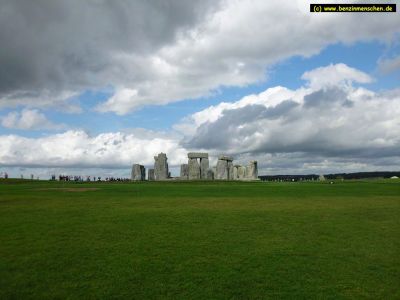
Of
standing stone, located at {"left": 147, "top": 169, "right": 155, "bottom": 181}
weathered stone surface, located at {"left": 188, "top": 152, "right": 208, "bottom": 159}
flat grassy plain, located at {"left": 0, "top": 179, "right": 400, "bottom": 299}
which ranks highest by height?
weathered stone surface, located at {"left": 188, "top": 152, "right": 208, "bottom": 159}

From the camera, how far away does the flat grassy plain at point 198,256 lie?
9234mm

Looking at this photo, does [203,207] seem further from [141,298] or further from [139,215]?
[141,298]

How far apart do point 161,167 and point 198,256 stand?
70.5 m

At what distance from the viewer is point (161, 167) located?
81.6 m

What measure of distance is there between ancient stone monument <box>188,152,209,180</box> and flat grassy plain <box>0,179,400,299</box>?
58950 millimetres

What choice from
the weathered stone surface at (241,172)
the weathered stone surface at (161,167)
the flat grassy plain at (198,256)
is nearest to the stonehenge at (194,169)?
the weathered stone surface at (161,167)

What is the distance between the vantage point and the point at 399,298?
884 cm

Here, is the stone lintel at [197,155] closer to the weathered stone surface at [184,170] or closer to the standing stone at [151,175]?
the weathered stone surface at [184,170]

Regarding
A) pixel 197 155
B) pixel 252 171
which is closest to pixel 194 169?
pixel 197 155

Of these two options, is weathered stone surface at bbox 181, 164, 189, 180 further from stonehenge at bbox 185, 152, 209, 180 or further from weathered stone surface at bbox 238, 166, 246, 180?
weathered stone surface at bbox 238, 166, 246, 180

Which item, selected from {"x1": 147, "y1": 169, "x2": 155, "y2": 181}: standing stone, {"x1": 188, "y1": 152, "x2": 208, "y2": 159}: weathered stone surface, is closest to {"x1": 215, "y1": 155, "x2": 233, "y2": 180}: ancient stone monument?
{"x1": 188, "y1": 152, "x2": 208, "y2": 159}: weathered stone surface

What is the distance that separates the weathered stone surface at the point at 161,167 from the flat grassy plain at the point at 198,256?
204 ft

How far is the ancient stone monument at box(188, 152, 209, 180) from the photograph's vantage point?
78000mm

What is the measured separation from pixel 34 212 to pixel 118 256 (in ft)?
32.7
